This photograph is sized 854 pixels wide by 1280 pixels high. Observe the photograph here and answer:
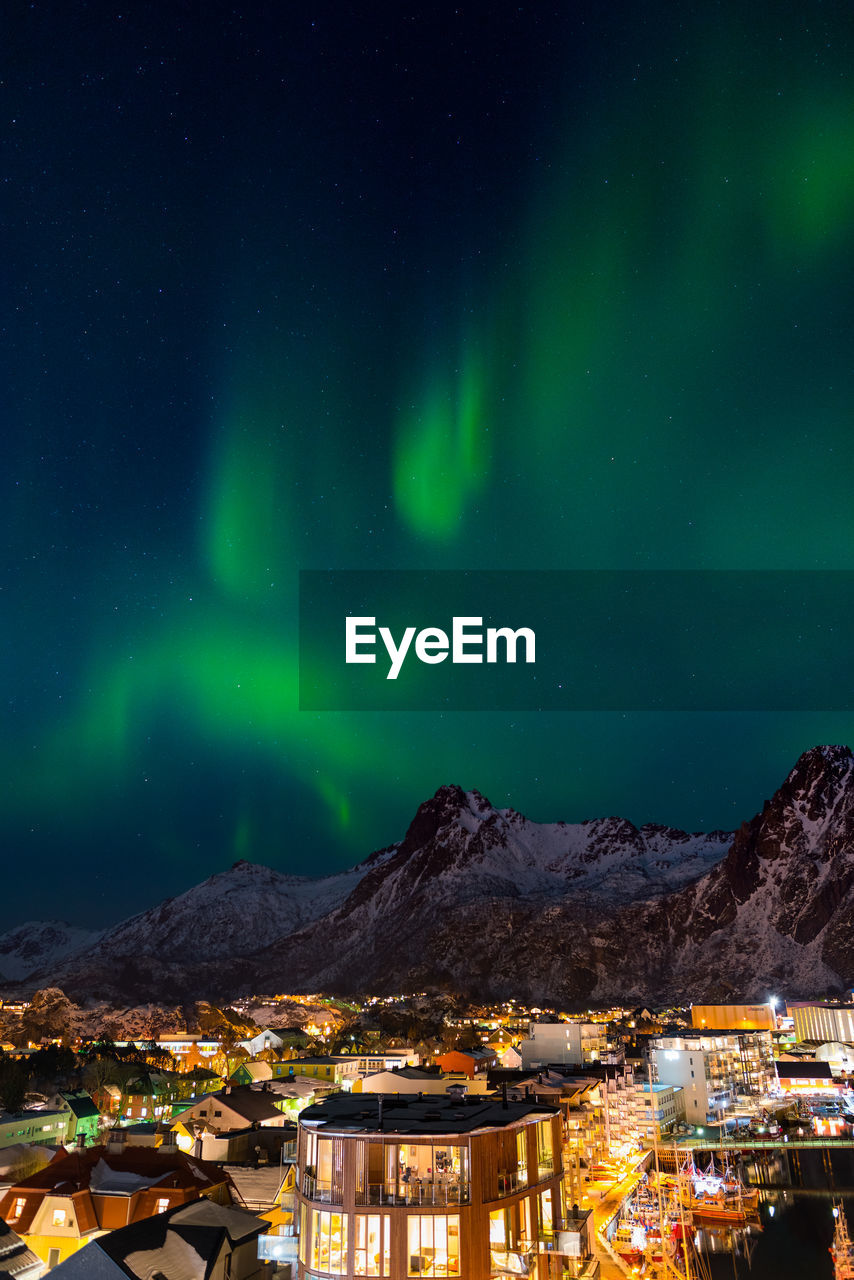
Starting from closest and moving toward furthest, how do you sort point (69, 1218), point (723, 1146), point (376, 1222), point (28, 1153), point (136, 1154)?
1. point (376, 1222)
2. point (69, 1218)
3. point (136, 1154)
4. point (28, 1153)
5. point (723, 1146)

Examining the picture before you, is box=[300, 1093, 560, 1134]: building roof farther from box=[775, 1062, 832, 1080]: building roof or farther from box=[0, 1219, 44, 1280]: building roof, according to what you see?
box=[775, 1062, 832, 1080]: building roof

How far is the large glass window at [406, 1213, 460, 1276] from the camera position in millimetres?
26359

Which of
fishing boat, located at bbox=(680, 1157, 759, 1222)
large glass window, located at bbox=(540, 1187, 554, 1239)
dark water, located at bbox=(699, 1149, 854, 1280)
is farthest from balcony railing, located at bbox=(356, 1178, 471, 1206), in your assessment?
fishing boat, located at bbox=(680, 1157, 759, 1222)

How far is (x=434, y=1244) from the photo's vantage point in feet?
87.4

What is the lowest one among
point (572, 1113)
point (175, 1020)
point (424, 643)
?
point (175, 1020)

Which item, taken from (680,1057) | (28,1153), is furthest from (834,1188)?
(28,1153)

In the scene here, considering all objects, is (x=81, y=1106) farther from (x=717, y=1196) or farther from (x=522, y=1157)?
(x=522, y=1157)

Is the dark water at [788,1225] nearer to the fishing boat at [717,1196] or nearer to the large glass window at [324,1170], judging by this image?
the fishing boat at [717,1196]

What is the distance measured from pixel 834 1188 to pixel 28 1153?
6078 cm

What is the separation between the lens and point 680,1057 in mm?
98938

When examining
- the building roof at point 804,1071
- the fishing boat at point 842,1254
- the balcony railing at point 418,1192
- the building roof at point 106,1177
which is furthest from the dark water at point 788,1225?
the building roof at point 804,1071

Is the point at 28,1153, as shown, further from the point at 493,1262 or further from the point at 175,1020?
the point at 175,1020

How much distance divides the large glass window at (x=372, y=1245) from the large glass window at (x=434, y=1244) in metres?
0.69

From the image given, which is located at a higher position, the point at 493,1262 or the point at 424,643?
the point at 424,643
